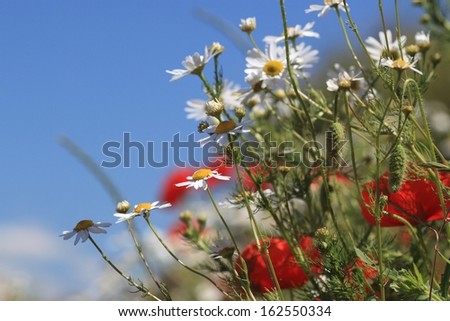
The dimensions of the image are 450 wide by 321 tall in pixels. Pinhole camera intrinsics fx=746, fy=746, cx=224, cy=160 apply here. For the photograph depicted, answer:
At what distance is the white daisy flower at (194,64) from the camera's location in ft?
2.57

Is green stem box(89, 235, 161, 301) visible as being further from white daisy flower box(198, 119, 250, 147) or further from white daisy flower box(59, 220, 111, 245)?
white daisy flower box(198, 119, 250, 147)

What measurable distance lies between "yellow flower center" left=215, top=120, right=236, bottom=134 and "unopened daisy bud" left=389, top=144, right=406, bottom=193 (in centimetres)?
15

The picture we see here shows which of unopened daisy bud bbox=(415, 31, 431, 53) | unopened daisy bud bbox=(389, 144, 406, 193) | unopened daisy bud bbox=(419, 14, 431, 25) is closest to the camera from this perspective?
unopened daisy bud bbox=(389, 144, 406, 193)

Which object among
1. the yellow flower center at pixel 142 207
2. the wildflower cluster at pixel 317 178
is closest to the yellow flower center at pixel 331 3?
the wildflower cluster at pixel 317 178

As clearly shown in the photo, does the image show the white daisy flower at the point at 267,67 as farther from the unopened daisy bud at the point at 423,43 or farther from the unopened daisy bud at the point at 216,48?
the unopened daisy bud at the point at 423,43

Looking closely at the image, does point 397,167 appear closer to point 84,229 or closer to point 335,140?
point 335,140

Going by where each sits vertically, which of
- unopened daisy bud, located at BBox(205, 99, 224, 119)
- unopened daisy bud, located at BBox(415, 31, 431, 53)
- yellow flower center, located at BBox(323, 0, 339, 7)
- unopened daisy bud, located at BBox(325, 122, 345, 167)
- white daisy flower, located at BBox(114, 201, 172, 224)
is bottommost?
white daisy flower, located at BBox(114, 201, 172, 224)

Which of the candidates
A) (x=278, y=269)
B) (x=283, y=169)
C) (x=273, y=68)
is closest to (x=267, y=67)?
(x=273, y=68)

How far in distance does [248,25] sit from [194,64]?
12cm

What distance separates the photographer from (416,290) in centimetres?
62

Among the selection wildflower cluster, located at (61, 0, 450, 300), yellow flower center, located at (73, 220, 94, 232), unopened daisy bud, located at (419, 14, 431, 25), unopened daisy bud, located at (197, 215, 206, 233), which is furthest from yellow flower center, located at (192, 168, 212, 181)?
unopened daisy bud, located at (419, 14, 431, 25)

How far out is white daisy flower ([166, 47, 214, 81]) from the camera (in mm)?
782

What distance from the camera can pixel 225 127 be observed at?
0.69 meters
